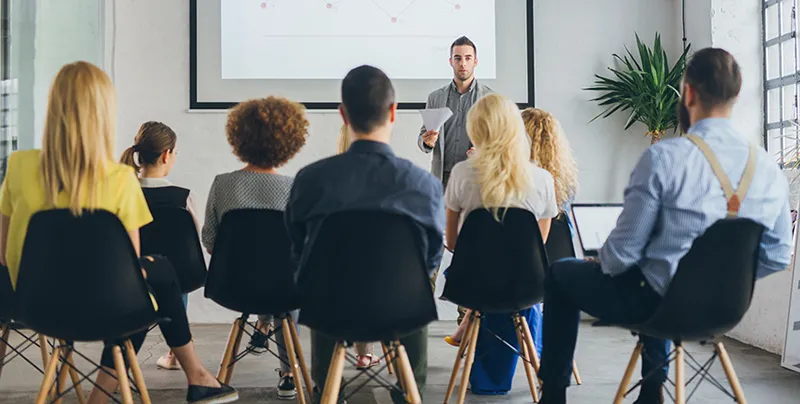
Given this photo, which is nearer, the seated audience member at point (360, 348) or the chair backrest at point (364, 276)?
the chair backrest at point (364, 276)

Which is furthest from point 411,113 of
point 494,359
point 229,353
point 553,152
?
point 229,353

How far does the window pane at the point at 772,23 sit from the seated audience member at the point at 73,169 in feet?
14.1

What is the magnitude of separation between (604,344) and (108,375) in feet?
9.27

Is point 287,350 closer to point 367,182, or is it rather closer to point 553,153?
point 367,182

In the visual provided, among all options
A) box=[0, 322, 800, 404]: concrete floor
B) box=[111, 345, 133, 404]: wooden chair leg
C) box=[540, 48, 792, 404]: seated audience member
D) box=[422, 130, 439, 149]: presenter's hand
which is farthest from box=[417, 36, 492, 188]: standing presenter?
box=[111, 345, 133, 404]: wooden chair leg

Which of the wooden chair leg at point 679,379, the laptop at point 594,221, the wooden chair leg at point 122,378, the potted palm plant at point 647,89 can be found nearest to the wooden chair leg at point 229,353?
the wooden chair leg at point 122,378

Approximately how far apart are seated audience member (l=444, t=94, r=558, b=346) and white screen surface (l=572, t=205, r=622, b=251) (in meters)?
0.88

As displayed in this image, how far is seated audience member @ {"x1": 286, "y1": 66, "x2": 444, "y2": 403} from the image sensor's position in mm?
2004

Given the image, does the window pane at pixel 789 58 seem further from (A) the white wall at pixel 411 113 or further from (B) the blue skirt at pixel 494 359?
(B) the blue skirt at pixel 494 359

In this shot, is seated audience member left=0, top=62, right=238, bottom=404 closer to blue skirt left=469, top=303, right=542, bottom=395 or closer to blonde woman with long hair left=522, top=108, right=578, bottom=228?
blue skirt left=469, top=303, right=542, bottom=395

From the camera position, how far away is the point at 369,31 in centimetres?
531

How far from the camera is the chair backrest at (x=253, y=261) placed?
2488 millimetres

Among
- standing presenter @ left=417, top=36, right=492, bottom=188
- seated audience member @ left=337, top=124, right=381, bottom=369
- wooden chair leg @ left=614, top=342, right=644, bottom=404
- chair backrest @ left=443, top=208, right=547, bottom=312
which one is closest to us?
wooden chair leg @ left=614, top=342, right=644, bottom=404

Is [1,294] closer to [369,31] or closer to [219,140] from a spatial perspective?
[219,140]
